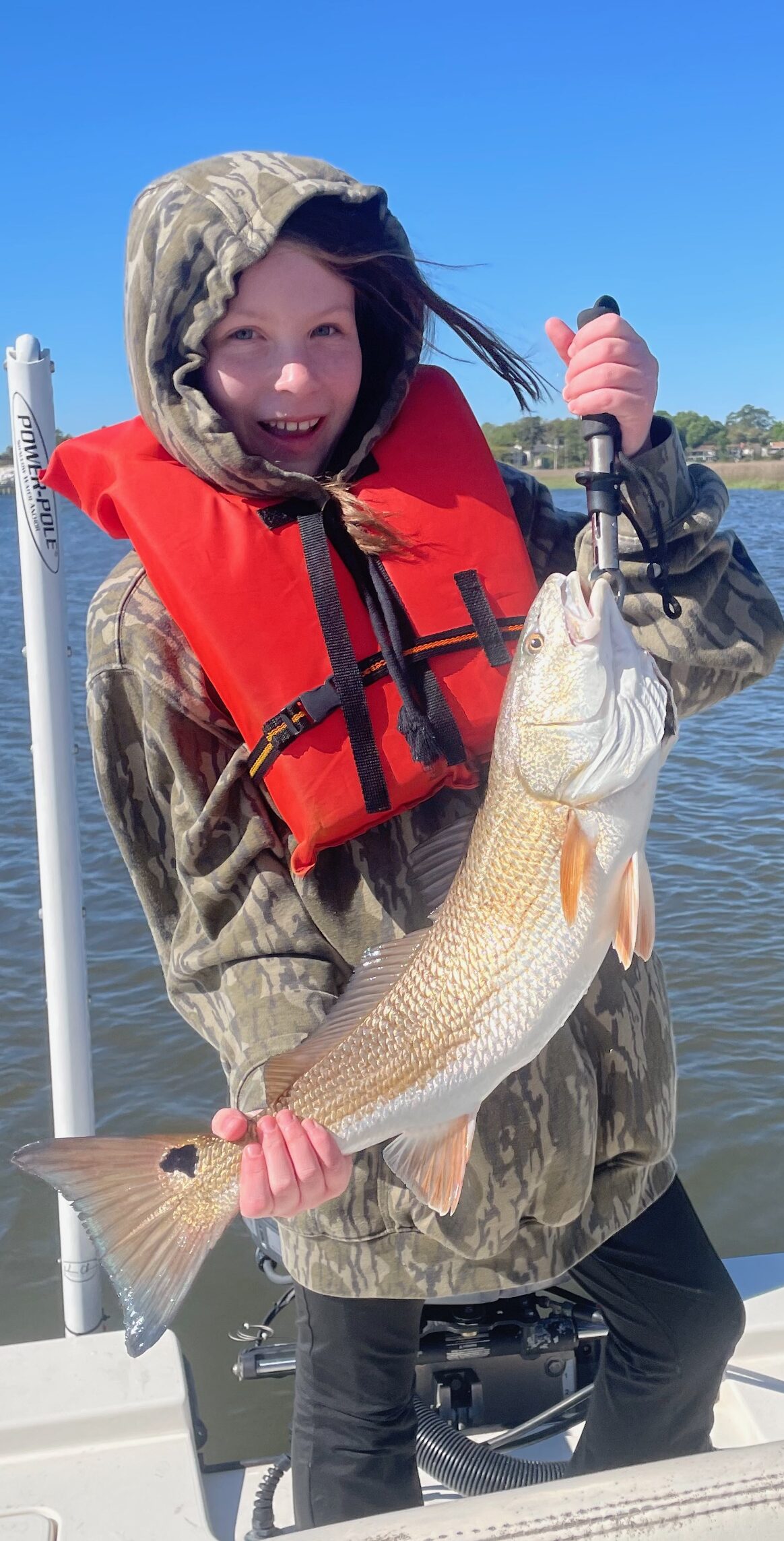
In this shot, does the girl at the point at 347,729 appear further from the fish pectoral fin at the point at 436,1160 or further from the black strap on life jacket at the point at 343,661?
the fish pectoral fin at the point at 436,1160

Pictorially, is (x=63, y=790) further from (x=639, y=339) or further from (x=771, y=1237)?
(x=771, y=1237)

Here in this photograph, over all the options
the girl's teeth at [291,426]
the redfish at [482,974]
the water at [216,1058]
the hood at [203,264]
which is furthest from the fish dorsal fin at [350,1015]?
the water at [216,1058]

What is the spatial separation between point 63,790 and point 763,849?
835cm

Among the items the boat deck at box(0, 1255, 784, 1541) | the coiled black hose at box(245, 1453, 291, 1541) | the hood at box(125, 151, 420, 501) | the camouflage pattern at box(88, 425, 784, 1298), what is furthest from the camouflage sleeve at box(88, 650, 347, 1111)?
the coiled black hose at box(245, 1453, 291, 1541)

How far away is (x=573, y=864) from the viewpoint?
2268mm

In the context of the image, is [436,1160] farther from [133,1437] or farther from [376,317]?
[376,317]

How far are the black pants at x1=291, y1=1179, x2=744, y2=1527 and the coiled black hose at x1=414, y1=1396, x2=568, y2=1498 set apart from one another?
45 cm

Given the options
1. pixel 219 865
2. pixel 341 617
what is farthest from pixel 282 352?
pixel 219 865

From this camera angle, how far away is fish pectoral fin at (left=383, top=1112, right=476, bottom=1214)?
93.9 inches

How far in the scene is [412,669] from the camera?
272cm

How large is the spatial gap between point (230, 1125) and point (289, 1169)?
176 millimetres

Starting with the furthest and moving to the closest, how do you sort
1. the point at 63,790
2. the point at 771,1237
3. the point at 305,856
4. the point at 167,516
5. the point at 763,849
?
1. the point at 763,849
2. the point at 771,1237
3. the point at 63,790
4. the point at 167,516
5. the point at 305,856

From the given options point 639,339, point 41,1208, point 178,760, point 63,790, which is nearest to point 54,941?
point 63,790

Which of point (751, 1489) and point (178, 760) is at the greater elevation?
point (178, 760)
